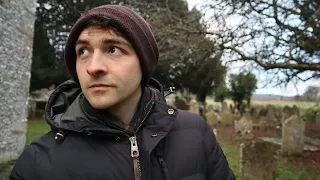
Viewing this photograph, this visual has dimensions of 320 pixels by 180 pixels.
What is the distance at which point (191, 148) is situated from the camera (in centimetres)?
130

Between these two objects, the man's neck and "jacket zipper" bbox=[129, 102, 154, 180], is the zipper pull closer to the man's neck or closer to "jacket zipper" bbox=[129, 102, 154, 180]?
"jacket zipper" bbox=[129, 102, 154, 180]

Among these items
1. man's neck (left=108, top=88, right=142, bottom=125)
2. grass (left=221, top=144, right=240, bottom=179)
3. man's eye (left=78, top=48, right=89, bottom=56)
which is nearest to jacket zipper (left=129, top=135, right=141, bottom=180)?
man's neck (left=108, top=88, right=142, bottom=125)

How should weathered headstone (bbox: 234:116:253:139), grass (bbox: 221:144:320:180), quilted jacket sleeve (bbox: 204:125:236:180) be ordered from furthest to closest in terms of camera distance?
weathered headstone (bbox: 234:116:253:139) → grass (bbox: 221:144:320:180) → quilted jacket sleeve (bbox: 204:125:236:180)

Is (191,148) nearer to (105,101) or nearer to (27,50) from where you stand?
(105,101)

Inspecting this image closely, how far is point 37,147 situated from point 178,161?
62 cm

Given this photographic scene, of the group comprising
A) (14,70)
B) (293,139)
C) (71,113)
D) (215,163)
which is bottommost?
(293,139)

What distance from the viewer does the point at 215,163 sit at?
1.37m

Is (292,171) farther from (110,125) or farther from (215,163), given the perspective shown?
(110,125)

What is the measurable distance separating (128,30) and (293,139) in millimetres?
7216

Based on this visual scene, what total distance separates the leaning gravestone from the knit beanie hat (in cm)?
601

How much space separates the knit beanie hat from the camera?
44.8 inches

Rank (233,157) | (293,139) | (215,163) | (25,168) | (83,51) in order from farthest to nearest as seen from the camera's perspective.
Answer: (233,157)
(293,139)
(215,163)
(83,51)
(25,168)

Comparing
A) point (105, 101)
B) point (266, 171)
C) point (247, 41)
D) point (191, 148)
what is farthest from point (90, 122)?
point (247, 41)

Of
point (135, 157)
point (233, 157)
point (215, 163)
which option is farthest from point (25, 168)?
point (233, 157)
